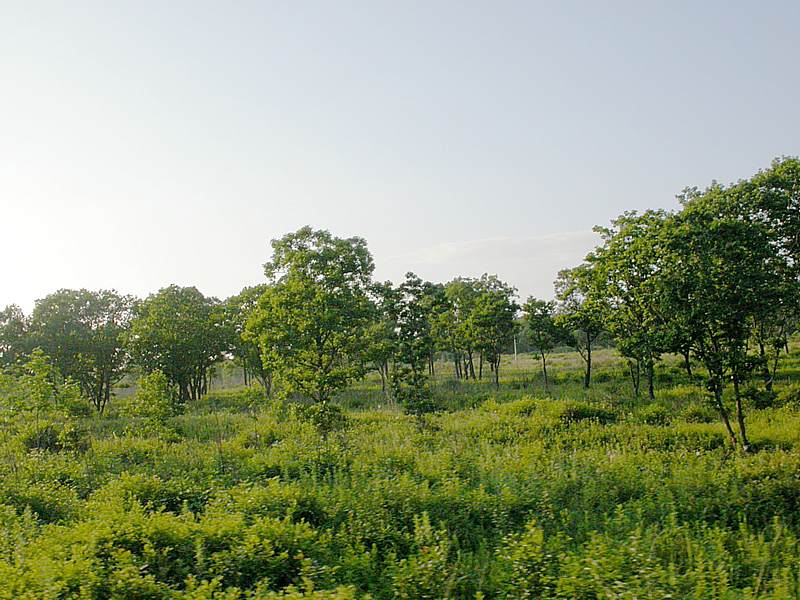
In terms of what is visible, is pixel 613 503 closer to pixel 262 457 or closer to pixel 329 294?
pixel 262 457

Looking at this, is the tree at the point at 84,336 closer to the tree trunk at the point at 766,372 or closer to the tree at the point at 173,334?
the tree at the point at 173,334

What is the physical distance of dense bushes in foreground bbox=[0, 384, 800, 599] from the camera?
220 inches

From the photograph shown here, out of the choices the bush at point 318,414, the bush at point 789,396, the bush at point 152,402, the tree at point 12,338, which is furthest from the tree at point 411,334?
the tree at point 12,338

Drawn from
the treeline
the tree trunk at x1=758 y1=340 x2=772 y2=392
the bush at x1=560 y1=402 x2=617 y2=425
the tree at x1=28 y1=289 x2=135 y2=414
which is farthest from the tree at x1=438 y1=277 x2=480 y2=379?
the tree at x1=28 y1=289 x2=135 y2=414

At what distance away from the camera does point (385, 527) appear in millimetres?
7477

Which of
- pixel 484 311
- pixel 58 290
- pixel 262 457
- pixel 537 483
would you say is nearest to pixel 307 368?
pixel 262 457

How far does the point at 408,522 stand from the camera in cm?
790

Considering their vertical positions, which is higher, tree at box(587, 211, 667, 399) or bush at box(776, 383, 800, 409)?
tree at box(587, 211, 667, 399)

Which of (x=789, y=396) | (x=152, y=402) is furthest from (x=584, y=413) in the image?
(x=152, y=402)

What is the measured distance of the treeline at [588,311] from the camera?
1276 centimetres

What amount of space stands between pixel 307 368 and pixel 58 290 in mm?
26289

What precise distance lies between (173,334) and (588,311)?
2203cm

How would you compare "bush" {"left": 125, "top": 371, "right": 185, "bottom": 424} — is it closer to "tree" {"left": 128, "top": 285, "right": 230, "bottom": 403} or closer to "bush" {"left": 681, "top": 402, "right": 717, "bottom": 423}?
"tree" {"left": 128, "top": 285, "right": 230, "bottom": 403}

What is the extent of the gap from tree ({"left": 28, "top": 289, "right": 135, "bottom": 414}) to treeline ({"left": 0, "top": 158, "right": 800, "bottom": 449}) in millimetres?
84
